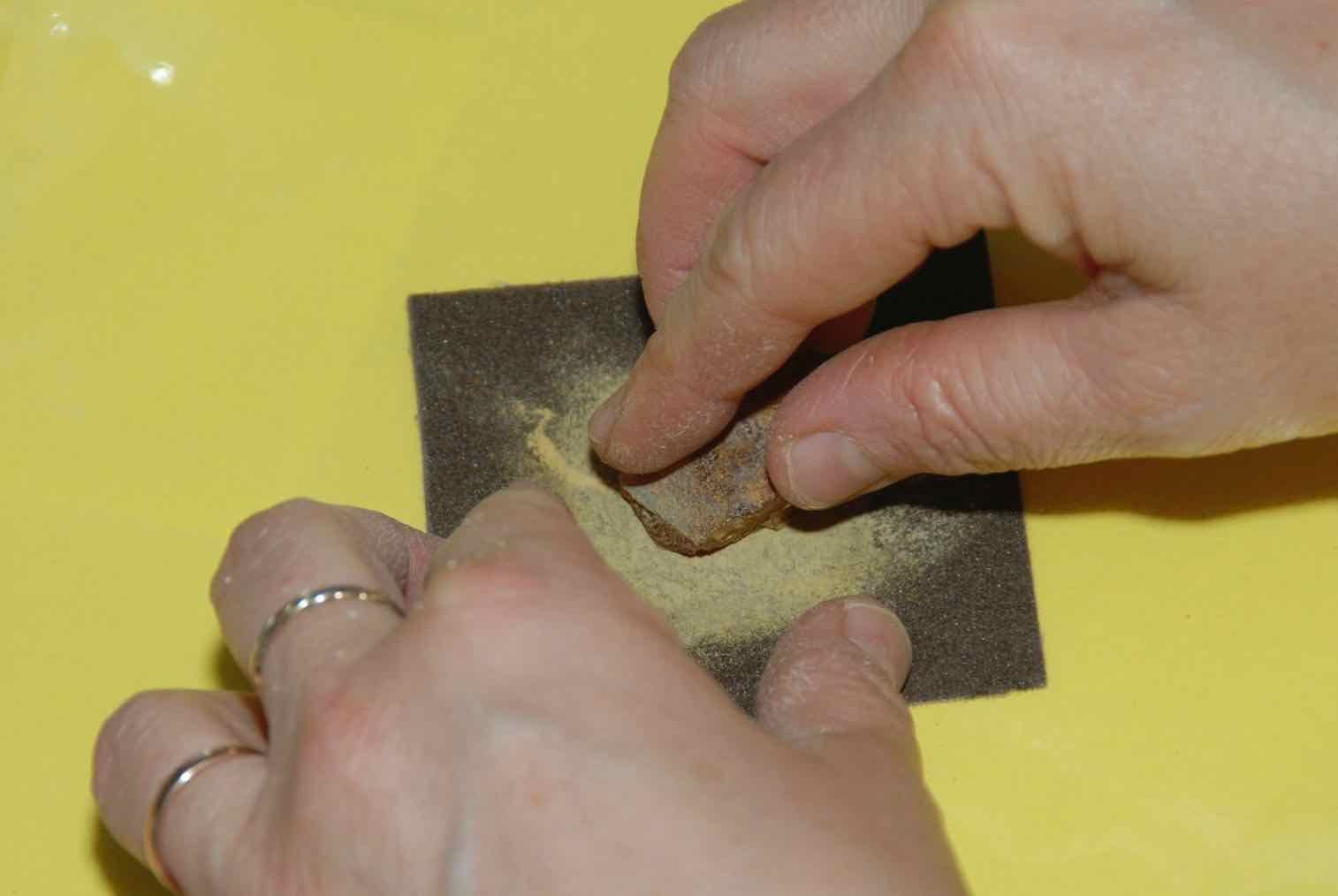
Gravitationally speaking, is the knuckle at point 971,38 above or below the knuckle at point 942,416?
above

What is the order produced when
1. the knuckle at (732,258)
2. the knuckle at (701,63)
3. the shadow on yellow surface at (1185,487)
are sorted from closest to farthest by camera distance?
the knuckle at (732,258)
the knuckle at (701,63)
the shadow on yellow surface at (1185,487)

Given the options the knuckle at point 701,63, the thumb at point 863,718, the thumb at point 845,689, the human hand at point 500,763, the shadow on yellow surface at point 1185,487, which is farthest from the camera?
the shadow on yellow surface at point 1185,487

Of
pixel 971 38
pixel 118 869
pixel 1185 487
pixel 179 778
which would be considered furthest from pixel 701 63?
pixel 118 869

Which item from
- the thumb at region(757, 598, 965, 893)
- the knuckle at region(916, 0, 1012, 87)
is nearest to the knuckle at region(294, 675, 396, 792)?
the thumb at region(757, 598, 965, 893)

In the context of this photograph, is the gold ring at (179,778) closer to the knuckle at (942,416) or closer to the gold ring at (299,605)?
the gold ring at (299,605)

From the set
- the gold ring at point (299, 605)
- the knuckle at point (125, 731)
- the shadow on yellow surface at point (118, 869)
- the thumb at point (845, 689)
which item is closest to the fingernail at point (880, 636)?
the thumb at point (845, 689)

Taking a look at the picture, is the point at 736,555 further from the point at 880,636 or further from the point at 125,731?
the point at 125,731

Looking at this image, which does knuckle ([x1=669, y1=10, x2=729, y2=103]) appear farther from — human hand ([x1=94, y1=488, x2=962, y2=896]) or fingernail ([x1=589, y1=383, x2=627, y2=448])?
human hand ([x1=94, y1=488, x2=962, y2=896])
